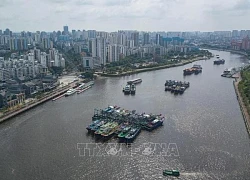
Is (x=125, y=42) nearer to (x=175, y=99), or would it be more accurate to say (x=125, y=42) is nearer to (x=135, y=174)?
(x=175, y=99)

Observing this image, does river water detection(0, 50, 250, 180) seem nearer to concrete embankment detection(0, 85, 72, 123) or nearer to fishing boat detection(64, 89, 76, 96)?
concrete embankment detection(0, 85, 72, 123)

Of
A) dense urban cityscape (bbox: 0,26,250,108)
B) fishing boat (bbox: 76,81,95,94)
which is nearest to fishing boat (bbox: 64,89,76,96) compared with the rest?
fishing boat (bbox: 76,81,95,94)

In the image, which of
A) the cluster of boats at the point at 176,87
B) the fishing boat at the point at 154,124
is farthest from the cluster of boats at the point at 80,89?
the fishing boat at the point at 154,124

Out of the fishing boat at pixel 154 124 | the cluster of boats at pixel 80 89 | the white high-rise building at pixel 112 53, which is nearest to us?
the fishing boat at pixel 154 124

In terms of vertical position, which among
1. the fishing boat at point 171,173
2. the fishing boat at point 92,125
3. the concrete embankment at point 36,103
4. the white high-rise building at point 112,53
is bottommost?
the fishing boat at point 171,173

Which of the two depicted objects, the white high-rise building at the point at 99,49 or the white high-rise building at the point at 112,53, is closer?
the white high-rise building at the point at 99,49

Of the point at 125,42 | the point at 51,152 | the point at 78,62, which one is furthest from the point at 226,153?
the point at 125,42

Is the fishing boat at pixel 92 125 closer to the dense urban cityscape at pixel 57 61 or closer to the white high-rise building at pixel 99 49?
the dense urban cityscape at pixel 57 61

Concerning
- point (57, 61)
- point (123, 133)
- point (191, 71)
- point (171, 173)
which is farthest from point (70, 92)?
point (191, 71)
